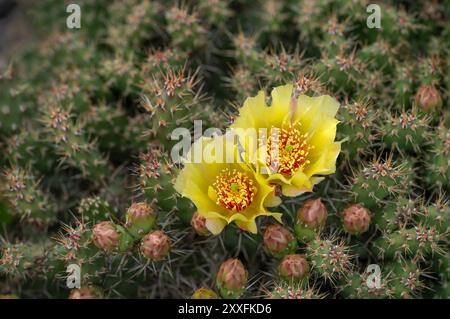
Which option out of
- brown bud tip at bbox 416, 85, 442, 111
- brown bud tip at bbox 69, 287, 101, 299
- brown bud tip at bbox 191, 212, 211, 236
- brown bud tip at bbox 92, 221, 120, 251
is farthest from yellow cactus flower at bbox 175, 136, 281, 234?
brown bud tip at bbox 416, 85, 442, 111

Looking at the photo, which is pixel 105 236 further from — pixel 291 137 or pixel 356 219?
pixel 356 219

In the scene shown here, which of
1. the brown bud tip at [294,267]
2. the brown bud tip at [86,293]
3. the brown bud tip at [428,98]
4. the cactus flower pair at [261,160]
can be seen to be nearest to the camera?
the cactus flower pair at [261,160]

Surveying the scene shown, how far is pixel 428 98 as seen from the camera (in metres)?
3.21

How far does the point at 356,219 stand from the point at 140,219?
0.97 meters

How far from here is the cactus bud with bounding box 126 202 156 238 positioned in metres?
2.86

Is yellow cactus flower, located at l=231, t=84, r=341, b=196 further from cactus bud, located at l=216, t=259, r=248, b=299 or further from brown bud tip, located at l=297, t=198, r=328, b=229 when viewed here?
cactus bud, located at l=216, t=259, r=248, b=299

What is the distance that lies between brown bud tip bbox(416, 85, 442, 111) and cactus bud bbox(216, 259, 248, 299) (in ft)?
4.11

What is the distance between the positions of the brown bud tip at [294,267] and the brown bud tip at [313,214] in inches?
6.1

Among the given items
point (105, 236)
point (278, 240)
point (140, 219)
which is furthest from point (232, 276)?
point (105, 236)

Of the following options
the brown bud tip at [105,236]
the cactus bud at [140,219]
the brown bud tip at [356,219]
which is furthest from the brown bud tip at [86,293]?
the brown bud tip at [356,219]

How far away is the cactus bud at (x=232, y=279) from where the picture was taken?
281 centimetres

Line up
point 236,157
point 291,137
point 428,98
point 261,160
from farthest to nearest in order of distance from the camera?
point 428,98 < point 291,137 < point 236,157 < point 261,160

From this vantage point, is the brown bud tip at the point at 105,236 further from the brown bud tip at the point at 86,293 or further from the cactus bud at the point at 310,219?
the cactus bud at the point at 310,219
